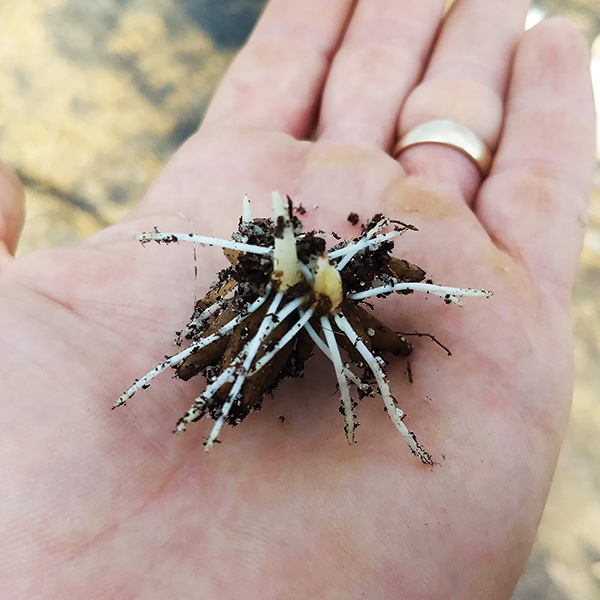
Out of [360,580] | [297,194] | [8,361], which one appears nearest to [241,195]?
[297,194]

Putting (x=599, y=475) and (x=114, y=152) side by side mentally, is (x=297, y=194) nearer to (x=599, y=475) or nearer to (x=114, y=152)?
(x=114, y=152)

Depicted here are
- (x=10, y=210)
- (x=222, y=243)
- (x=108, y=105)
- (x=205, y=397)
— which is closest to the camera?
(x=205, y=397)

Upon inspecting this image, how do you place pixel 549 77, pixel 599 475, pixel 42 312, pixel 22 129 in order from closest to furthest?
pixel 42 312
pixel 549 77
pixel 599 475
pixel 22 129

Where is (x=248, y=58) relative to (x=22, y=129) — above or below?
above

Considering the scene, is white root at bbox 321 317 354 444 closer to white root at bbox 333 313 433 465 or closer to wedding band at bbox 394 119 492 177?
white root at bbox 333 313 433 465

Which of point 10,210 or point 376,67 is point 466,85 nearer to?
point 376,67

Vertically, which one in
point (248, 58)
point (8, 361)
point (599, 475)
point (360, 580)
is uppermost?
point (248, 58)

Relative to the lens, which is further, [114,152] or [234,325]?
[114,152]

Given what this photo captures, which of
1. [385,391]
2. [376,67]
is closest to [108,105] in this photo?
[376,67]
